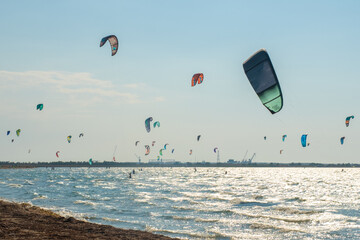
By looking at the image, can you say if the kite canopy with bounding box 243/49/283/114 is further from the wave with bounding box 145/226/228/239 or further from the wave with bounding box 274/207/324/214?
the wave with bounding box 274/207/324/214

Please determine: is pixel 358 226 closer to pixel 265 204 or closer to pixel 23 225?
pixel 265 204

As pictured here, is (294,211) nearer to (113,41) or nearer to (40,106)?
(113,41)

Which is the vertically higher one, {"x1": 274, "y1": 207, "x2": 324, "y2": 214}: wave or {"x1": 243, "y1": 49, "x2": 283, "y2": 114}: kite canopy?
{"x1": 243, "y1": 49, "x2": 283, "y2": 114}: kite canopy

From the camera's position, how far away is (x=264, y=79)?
9234 millimetres

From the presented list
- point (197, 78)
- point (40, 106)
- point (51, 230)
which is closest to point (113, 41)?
point (197, 78)

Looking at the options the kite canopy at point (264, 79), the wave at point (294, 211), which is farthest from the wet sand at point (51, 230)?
the wave at point (294, 211)

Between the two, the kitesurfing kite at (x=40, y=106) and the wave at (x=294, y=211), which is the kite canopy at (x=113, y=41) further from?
the kitesurfing kite at (x=40, y=106)

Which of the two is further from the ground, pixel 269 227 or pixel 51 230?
pixel 51 230

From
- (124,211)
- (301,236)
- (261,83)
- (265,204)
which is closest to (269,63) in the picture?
(261,83)

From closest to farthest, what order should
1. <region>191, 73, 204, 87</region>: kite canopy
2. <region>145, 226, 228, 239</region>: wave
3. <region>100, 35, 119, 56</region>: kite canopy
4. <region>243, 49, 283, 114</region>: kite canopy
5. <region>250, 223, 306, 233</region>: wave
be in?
<region>243, 49, 283, 114</region>: kite canopy → <region>145, 226, 228, 239</region>: wave → <region>250, 223, 306, 233</region>: wave → <region>100, 35, 119, 56</region>: kite canopy → <region>191, 73, 204, 87</region>: kite canopy

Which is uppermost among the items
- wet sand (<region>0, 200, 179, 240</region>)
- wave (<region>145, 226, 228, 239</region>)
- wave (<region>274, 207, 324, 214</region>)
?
wet sand (<region>0, 200, 179, 240</region>)

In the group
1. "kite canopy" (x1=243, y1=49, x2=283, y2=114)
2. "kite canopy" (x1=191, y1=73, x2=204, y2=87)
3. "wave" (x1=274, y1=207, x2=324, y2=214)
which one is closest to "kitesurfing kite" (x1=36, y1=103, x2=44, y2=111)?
"kite canopy" (x1=191, y1=73, x2=204, y2=87)

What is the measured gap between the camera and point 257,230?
1814cm

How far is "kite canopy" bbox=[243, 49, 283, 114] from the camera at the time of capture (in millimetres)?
9062
